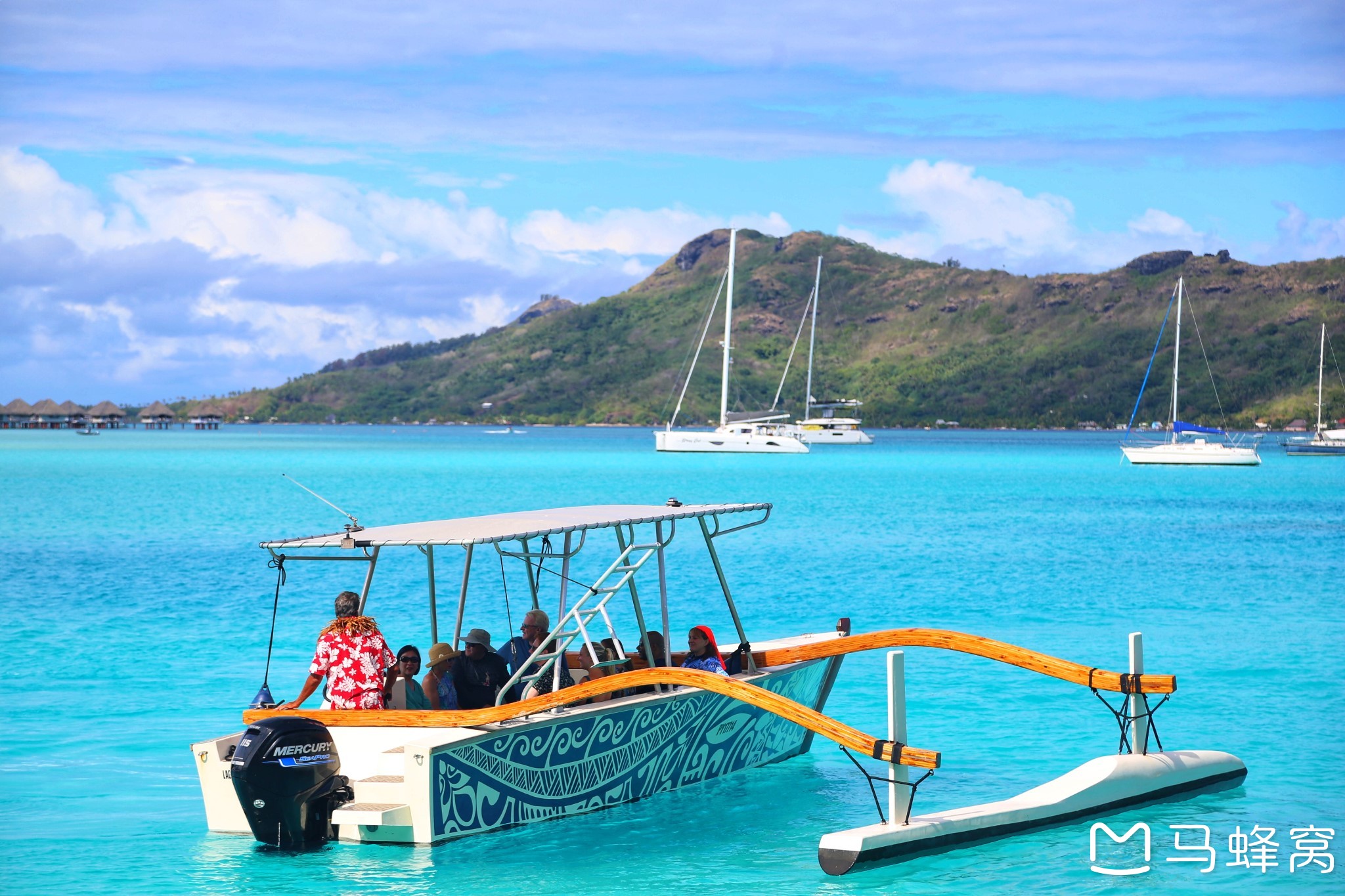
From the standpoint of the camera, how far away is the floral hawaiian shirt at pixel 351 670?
36.5 ft

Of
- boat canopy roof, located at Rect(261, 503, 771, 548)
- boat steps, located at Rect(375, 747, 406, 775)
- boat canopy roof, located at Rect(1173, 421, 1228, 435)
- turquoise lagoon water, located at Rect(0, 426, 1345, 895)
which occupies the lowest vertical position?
turquoise lagoon water, located at Rect(0, 426, 1345, 895)

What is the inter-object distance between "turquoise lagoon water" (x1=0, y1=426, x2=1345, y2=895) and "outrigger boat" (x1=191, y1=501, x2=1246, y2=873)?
28 cm

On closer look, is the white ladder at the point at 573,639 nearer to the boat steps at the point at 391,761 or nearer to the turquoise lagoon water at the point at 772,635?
the boat steps at the point at 391,761

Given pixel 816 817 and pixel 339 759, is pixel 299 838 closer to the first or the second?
pixel 339 759

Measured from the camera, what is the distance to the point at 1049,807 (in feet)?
38.8

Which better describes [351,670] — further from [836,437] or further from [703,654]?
[836,437]

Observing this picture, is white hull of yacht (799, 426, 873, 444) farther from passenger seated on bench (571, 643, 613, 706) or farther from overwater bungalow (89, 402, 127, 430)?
passenger seated on bench (571, 643, 613, 706)

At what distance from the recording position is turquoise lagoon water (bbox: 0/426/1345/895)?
11047 millimetres

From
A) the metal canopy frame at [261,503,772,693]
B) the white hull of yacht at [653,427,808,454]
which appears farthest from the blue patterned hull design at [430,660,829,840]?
the white hull of yacht at [653,427,808,454]

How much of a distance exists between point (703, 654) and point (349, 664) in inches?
126

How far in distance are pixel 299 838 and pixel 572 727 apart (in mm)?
2202

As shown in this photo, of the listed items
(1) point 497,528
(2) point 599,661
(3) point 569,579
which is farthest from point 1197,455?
(1) point 497,528

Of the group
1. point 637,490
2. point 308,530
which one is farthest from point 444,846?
point 637,490

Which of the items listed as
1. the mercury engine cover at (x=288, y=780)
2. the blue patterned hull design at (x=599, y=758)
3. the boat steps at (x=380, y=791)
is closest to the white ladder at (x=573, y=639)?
the blue patterned hull design at (x=599, y=758)
